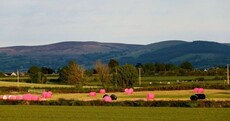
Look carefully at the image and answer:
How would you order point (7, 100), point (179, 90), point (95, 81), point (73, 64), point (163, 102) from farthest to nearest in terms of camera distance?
point (95, 81) < point (73, 64) < point (179, 90) < point (7, 100) < point (163, 102)

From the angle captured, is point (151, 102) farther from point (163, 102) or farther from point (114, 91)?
point (114, 91)

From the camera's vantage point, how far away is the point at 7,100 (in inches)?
2517

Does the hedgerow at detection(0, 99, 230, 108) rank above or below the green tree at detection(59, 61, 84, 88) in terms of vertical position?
below

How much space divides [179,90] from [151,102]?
130 feet

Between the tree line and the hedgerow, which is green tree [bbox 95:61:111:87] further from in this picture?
the hedgerow

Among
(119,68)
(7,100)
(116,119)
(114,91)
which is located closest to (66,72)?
(119,68)

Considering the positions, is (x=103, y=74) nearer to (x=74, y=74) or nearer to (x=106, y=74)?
(x=106, y=74)

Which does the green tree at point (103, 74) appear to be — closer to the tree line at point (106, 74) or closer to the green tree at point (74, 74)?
the tree line at point (106, 74)

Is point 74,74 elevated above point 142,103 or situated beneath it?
elevated above

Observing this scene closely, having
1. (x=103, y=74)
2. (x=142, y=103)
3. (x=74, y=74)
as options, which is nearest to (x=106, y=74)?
(x=103, y=74)

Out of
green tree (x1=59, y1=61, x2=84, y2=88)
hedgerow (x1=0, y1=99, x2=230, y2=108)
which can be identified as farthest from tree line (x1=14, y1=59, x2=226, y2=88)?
hedgerow (x1=0, y1=99, x2=230, y2=108)

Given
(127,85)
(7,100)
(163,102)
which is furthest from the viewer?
(127,85)

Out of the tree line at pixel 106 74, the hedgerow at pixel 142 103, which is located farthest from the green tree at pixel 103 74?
the hedgerow at pixel 142 103

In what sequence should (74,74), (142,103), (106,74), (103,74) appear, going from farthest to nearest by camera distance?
(106,74), (103,74), (74,74), (142,103)
